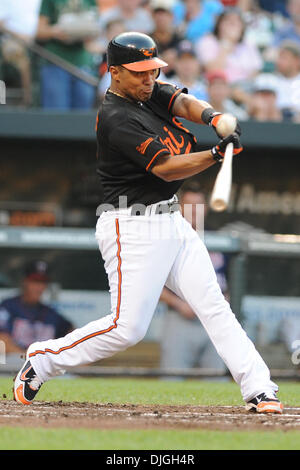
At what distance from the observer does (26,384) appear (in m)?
4.41

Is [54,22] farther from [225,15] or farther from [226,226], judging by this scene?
[226,226]

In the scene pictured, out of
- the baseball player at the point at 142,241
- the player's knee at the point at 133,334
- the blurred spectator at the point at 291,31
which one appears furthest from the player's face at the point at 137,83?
the blurred spectator at the point at 291,31

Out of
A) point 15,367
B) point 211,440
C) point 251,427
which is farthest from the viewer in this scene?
point 15,367

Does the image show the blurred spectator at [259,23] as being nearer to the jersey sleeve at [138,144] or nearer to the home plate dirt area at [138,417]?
the jersey sleeve at [138,144]

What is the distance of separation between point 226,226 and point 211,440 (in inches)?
267

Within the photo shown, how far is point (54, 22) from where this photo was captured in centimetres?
948

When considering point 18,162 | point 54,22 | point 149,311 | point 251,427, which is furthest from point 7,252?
point 251,427

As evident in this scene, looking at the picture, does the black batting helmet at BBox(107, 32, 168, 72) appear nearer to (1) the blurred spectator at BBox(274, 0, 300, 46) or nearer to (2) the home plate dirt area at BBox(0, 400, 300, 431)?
(2) the home plate dirt area at BBox(0, 400, 300, 431)

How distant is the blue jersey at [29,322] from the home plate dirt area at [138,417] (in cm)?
285

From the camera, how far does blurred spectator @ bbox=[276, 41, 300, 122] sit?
9781 mm

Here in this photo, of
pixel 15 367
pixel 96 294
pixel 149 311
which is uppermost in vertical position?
pixel 149 311

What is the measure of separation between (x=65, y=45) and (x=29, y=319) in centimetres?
356
